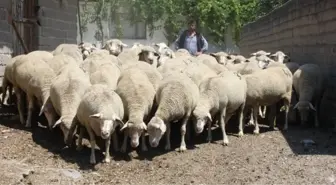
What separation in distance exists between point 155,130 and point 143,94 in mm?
751

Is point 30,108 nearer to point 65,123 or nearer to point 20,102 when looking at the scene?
point 20,102

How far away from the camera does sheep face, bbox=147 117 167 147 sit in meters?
8.29

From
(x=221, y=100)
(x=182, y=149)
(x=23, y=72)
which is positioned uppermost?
(x=23, y=72)

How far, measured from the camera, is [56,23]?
15648 mm

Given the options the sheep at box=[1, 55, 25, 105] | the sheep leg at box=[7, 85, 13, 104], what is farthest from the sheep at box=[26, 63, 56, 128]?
the sheep leg at box=[7, 85, 13, 104]

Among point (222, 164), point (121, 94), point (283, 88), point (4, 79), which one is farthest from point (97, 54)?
point (222, 164)

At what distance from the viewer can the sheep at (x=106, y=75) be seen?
9.44 m

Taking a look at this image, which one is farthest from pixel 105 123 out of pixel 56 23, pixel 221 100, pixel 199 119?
pixel 56 23

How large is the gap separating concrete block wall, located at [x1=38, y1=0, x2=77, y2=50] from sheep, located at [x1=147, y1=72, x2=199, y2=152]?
6.35m

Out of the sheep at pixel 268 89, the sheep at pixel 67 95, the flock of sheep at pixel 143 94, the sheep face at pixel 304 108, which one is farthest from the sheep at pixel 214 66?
the sheep at pixel 67 95

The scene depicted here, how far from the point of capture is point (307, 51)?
12.6 meters

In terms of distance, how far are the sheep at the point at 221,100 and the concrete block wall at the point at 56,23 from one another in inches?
249

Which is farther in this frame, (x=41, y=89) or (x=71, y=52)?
(x=71, y=52)

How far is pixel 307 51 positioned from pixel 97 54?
15.2ft
